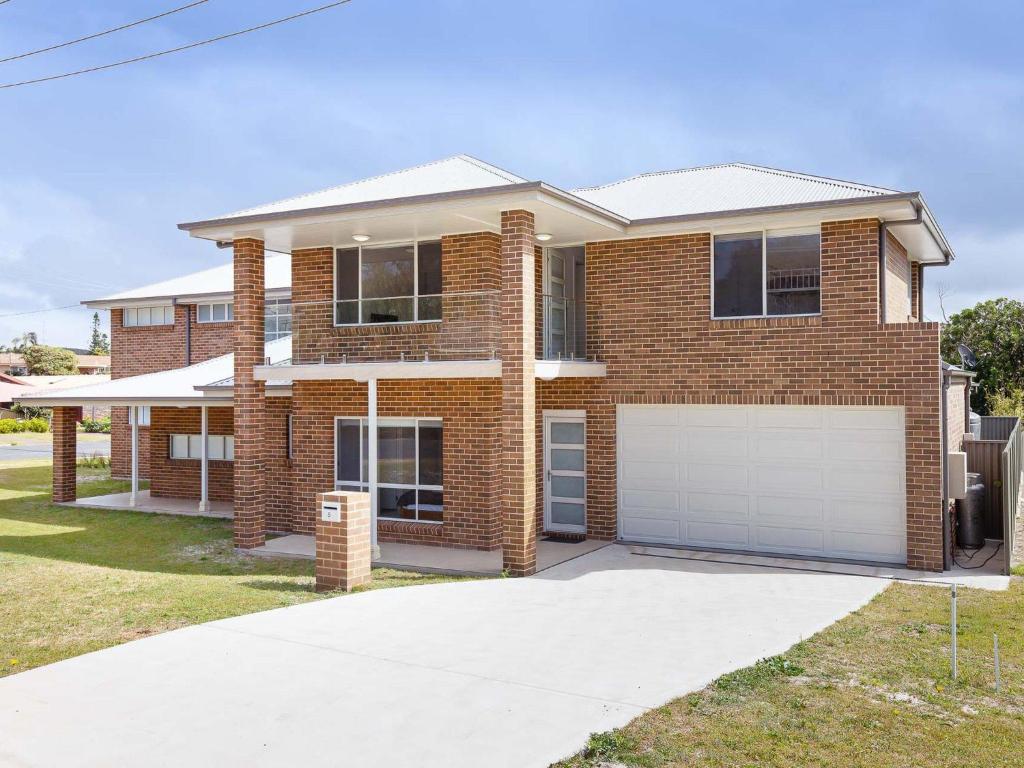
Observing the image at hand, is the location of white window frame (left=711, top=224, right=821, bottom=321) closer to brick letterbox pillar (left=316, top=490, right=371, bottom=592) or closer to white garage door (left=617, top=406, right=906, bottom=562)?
white garage door (left=617, top=406, right=906, bottom=562)

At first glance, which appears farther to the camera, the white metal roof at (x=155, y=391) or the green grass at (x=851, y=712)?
the white metal roof at (x=155, y=391)

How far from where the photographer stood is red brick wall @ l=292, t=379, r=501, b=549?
1392cm

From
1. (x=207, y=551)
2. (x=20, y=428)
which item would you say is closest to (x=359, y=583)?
(x=207, y=551)

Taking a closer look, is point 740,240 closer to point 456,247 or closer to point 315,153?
point 456,247

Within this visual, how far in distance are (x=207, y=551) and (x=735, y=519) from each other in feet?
28.8

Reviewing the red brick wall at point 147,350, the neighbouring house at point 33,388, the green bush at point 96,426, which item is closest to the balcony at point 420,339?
the red brick wall at point 147,350

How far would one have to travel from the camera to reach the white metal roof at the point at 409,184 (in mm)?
12945

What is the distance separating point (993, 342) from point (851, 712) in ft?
123

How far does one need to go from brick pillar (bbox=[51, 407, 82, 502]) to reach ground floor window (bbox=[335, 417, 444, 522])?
30.2ft

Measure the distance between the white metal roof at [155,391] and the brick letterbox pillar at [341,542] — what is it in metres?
7.31

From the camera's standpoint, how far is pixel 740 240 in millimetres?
13414

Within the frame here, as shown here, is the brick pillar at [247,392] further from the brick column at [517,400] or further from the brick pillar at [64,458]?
the brick pillar at [64,458]

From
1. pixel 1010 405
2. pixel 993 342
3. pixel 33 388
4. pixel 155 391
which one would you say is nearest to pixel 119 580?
pixel 155 391

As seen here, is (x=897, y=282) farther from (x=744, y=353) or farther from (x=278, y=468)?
(x=278, y=468)
